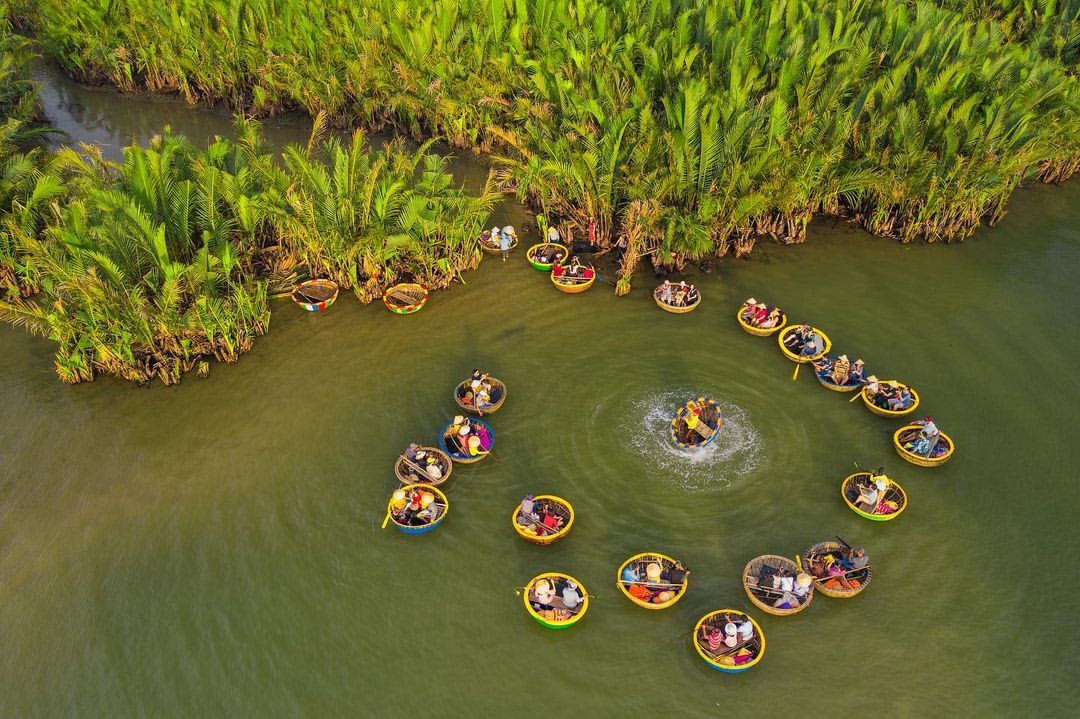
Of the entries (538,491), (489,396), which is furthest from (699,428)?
(489,396)

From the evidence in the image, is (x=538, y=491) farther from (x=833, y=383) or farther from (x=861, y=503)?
(x=833, y=383)

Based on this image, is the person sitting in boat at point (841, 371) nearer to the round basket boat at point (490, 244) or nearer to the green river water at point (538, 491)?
the green river water at point (538, 491)

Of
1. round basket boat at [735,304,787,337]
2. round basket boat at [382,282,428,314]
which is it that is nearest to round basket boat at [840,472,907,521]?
round basket boat at [735,304,787,337]

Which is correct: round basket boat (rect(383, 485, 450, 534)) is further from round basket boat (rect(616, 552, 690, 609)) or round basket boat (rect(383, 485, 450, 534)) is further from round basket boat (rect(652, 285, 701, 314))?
round basket boat (rect(652, 285, 701, 314))

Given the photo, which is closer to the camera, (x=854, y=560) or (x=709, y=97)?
(x=854, y=560)

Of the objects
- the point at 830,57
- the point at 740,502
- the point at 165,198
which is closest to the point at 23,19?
the point at 165,198
